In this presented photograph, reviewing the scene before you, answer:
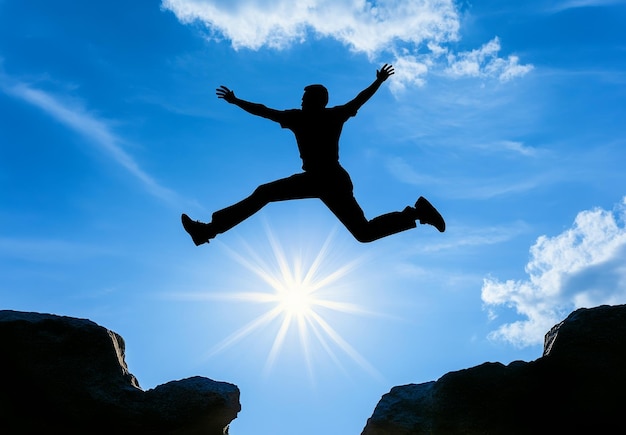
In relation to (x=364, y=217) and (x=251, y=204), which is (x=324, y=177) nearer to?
(x=364, y=217)

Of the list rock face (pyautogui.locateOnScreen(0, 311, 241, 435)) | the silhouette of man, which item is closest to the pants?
the silhouette of man

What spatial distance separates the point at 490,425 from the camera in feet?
28.1

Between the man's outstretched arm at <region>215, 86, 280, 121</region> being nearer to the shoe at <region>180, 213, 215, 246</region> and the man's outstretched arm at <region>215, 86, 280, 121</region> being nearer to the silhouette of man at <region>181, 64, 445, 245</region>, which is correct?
the silhouette of man at <region>181, 64, 445, 245</region>

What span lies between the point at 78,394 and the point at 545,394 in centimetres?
649

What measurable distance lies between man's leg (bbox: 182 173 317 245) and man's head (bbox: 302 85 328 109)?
108cm

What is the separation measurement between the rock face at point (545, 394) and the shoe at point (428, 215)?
2.17 meters

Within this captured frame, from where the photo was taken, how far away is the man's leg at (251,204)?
9211 mm

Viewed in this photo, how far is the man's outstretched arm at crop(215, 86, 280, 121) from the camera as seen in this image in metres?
9.55

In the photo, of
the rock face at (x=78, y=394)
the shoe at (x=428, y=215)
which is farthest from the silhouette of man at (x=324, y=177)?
the rock face at (x=78, y=394)

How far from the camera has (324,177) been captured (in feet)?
31.1

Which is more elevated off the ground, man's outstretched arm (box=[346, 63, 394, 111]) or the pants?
man's outstretched arm (box=[346, 63, 394, 111])

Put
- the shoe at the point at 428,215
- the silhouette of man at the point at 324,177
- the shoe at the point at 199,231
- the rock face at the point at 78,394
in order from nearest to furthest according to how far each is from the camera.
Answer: the rock face at the point at 78,394 < the shoe at the point at 199,231 < the silhouette of man at the point at 324,177 < the shoe at the point at 428,215

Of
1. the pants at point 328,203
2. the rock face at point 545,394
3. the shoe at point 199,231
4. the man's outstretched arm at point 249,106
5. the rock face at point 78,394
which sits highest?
the man's outstretched arm at point 249,106

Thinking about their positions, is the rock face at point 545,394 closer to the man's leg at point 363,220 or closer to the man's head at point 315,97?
the man's leg at point 363,220
